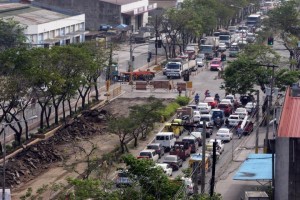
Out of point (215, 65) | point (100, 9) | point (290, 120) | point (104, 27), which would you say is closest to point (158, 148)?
point (290, 120)

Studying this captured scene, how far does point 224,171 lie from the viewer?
173ft

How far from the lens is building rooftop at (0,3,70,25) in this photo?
97.8 metres

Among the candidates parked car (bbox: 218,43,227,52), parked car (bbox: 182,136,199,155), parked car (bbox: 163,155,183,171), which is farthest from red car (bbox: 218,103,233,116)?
A: parked car (bbox: 218,43,227,52)

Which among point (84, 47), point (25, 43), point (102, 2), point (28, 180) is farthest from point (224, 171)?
point (102, 2)

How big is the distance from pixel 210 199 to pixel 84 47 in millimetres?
35919

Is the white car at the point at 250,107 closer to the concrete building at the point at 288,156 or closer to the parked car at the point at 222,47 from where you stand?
the concrete building at the point at 288,156

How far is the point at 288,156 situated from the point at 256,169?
8187mm

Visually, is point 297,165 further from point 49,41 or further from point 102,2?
point 102,2

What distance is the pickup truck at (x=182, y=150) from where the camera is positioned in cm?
5564

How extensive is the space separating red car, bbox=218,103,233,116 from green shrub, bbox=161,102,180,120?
283cm

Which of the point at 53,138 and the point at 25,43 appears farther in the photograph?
the point at 25,43

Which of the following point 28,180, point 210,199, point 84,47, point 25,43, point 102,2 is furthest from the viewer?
point 102,2

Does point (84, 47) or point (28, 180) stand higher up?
point (84, 47)

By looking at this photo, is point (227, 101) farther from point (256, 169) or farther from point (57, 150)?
point (256, 169)
